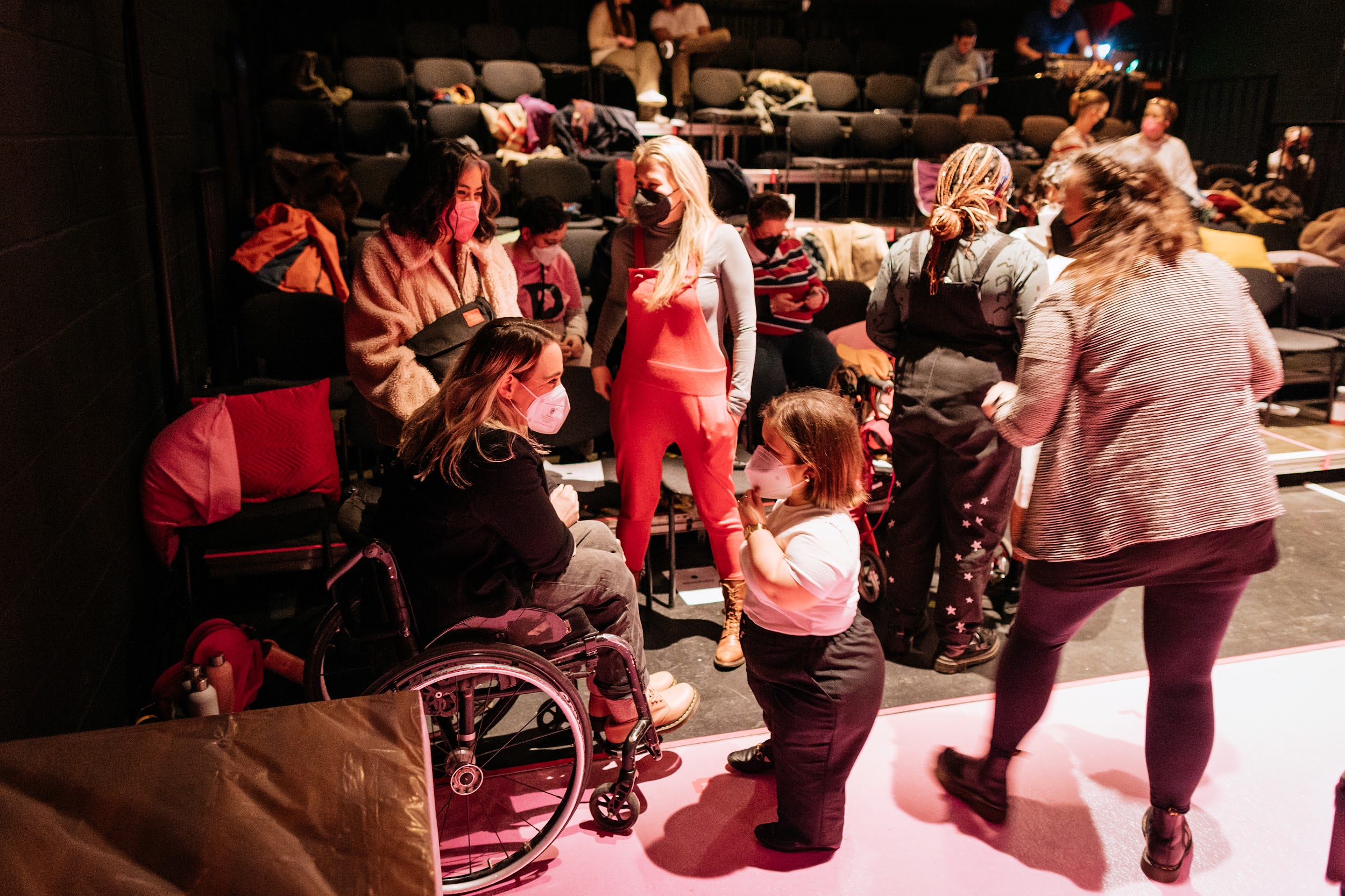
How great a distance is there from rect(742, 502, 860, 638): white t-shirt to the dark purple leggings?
0.43 m

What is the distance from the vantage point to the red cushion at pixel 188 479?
8.71 feet

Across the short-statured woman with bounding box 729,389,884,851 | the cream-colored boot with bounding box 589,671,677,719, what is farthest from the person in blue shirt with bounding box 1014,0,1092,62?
the cream-colored boot with bounding box 589,671,677,719

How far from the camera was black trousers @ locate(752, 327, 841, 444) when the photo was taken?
143 inches

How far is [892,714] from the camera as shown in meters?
2.72

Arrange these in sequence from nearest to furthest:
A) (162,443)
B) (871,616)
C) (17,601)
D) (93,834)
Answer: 1. (93,834)
2. (17,601)
3. (162,443)
4. (871,616)

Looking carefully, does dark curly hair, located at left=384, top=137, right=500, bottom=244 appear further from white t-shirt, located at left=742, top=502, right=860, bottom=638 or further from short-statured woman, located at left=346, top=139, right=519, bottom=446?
white t-shirt, located at left=742, top=502, right=860, bottom=638

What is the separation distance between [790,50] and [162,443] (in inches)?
285

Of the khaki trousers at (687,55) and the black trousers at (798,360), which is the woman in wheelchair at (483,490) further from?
the khaki trousers at (687,55)

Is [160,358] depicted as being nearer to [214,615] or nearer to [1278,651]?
[214,615]

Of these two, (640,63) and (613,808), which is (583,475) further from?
(640,63)

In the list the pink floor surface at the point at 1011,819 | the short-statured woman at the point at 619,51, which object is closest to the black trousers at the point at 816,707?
the pink floor surface at the point at 1011,819

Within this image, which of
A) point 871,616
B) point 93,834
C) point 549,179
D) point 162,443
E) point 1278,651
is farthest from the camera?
point 549,179

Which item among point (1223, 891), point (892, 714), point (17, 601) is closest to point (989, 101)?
point (892, 714)

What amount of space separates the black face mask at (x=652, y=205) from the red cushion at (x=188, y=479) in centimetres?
138
